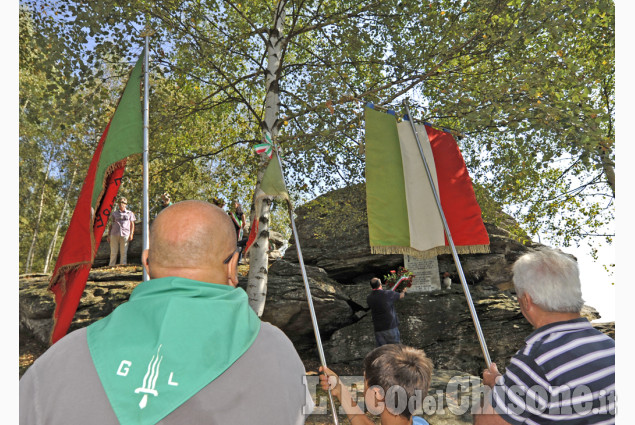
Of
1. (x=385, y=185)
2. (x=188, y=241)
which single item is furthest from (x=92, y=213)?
(x=188, y=241)

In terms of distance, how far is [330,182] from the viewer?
1138 cm

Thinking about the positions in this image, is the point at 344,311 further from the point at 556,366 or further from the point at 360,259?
the point at 556,366

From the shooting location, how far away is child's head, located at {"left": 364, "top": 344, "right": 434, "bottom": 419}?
2.59 metres

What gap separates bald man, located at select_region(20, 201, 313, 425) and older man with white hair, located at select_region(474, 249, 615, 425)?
1.12 m

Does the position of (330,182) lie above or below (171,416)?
above

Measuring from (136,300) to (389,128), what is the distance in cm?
484

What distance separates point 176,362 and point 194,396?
0.12 meters

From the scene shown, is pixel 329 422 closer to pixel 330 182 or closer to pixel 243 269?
pixel 330 182

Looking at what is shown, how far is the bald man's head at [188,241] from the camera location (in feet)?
5.44

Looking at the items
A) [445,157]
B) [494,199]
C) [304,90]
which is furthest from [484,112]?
[494,199]

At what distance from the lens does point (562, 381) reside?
205 centimetres

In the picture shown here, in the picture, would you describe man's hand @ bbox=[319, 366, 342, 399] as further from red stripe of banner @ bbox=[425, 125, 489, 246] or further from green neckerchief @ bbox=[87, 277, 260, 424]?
red stripe of banner @ bbox=[425, 125, 489, 246]

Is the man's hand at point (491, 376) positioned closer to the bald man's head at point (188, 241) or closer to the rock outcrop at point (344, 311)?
the bald man's head at point (188, 241)

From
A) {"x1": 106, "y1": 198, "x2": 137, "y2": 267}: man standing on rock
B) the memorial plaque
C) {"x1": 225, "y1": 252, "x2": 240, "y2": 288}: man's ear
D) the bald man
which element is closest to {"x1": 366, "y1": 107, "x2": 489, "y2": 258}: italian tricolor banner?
{"x1": 225, "y1": 252, "x2": 240, "y2": 288}: man's ear
